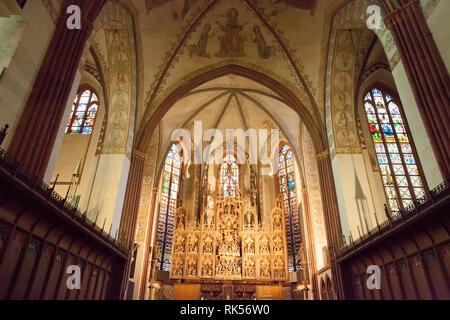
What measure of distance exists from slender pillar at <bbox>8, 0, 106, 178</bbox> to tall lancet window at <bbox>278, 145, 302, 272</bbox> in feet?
45.9

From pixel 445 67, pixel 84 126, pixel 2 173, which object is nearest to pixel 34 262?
pixel 2 173

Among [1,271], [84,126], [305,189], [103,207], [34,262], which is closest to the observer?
[1,271]

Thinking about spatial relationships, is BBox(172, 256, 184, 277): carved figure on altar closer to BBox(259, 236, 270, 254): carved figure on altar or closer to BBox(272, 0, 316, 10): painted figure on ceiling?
BBox(259, 236, 270, 254): carved figure on altar

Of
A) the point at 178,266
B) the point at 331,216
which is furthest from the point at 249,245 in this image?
the point at 331,216

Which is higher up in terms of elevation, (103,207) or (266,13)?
(266,13)

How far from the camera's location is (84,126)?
595 inches

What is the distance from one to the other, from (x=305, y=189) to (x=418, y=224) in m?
10.5

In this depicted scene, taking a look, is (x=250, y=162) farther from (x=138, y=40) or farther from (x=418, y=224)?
(x=418, y=224)

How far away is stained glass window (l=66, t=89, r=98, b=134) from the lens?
15.0 m

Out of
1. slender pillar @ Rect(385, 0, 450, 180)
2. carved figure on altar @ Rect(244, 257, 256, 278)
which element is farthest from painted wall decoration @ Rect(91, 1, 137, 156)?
slender pillar @ Rect(385, 0, 450, 180)

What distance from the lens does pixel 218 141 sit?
21.8 metres

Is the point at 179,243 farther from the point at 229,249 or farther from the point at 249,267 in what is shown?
the point at 249,267
